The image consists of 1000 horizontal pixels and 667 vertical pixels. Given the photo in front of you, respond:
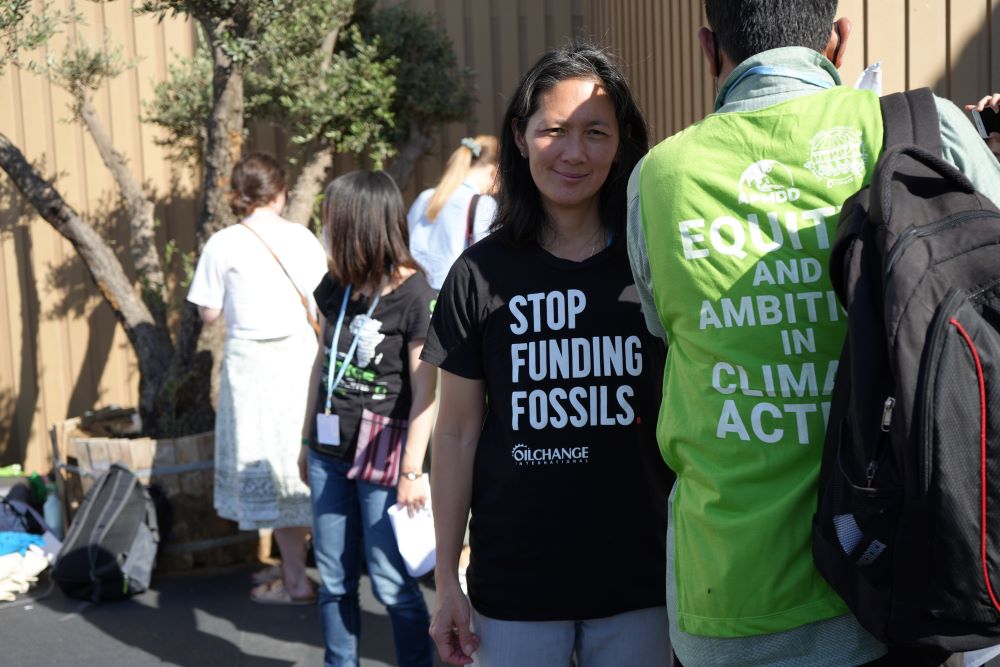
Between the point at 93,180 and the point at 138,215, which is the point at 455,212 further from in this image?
the point at 93,180

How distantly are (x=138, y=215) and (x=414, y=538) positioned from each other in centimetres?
357

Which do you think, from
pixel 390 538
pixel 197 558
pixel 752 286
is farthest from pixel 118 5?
pixel 752 286

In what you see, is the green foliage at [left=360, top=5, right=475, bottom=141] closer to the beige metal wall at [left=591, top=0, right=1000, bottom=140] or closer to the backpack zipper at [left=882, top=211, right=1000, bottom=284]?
the beige metal wall at [left=591, top=0, right=1000, bottom=140]

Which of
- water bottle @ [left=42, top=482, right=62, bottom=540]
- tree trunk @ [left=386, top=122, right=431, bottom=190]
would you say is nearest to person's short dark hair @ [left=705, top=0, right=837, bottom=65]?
tree trunk @ [left=386, top=122, right=431, bottom=190]

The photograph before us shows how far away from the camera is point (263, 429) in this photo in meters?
4.84

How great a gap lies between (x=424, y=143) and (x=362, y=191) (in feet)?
9.03

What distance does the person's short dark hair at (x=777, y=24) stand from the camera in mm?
1532

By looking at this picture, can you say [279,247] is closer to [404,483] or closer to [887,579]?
[404,483]

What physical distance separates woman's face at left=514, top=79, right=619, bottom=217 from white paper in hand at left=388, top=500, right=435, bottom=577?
1.32 meters

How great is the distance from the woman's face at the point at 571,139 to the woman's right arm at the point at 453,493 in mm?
429

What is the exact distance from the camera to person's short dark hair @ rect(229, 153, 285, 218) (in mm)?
4754

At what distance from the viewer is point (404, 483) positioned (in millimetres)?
3182

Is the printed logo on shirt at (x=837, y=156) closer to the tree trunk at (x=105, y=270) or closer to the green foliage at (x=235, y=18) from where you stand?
the green foliage at (x=235, y=18)

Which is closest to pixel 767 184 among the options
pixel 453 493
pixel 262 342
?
pixel 453 493
